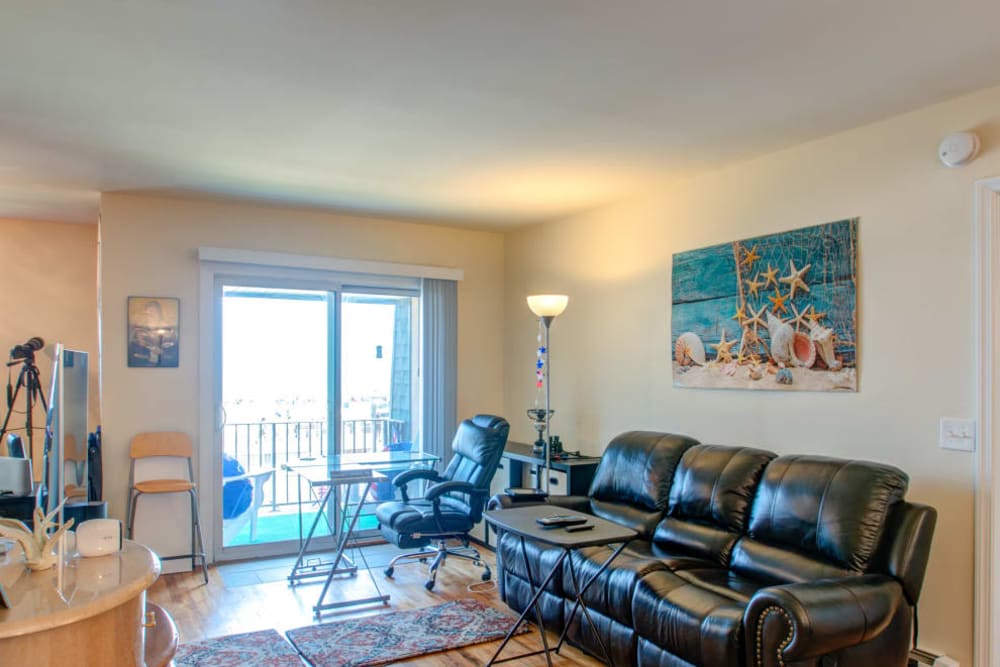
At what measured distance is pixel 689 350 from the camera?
4.18 metres

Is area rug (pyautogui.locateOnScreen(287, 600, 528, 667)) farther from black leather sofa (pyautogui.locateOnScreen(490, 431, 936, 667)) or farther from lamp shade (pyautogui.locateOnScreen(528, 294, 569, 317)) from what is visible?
lamp shade (pyautogui.locateOnScreen(528, 294, 569, 317))

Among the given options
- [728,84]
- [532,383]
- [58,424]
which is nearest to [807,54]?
[728,84]

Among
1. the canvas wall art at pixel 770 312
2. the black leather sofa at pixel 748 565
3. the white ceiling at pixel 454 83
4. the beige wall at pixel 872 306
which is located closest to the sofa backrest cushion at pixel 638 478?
the black leather sofa at pixel 748 565

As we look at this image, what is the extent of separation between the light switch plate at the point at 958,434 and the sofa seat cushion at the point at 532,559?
1.76 meters

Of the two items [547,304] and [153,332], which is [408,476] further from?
[153,332]

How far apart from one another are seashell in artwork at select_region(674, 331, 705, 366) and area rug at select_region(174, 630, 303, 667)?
2649 millimetres

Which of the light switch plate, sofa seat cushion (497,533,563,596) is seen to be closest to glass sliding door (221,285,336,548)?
sofa seat cushion (497,533,563,596)

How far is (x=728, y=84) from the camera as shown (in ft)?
9.29

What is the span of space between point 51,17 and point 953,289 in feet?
11.6

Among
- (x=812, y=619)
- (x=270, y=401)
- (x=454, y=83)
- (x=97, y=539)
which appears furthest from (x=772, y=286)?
(x=270, y=401)

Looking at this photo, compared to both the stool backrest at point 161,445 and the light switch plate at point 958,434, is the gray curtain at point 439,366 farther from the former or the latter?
the light switch plate at point 958,434

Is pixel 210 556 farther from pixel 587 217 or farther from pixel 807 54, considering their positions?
pixel 807 54

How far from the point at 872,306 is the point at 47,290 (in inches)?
235

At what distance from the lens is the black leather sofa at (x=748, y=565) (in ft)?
7.91
